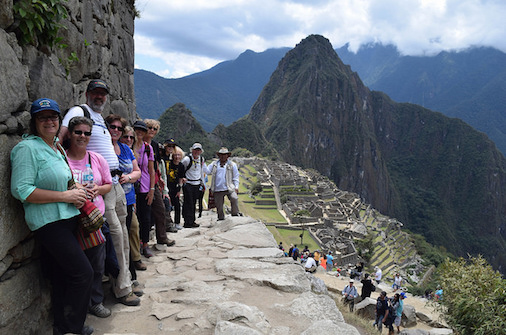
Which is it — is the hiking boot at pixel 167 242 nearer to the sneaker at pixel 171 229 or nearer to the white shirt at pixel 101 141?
the sneaker at pixel 171 229

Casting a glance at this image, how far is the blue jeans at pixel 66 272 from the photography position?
6.81 ft

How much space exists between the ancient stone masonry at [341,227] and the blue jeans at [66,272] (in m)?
19.6

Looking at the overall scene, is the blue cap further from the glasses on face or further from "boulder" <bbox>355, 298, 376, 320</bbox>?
"boulder" <bbox>355, 298, 376, 320</bbox>

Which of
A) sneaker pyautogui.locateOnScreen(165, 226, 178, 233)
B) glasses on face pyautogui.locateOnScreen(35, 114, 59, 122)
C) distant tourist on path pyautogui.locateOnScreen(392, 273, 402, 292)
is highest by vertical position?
glasses on face pyautogui.locateOnScreen(35, 114, 59, 122)

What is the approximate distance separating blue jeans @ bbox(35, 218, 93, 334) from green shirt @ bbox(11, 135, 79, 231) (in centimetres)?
8

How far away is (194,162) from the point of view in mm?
5652

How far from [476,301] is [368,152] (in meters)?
126

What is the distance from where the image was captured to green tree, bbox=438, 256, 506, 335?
5.52m

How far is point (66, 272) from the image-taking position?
7.06 ft

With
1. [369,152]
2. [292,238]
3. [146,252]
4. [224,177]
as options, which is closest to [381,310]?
[224,177]

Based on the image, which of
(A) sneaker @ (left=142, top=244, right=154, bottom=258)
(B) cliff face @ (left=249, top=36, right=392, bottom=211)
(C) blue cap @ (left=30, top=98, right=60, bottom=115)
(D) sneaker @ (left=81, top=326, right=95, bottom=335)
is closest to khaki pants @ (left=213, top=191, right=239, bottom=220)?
(A) sneaker @ (left=142, top=244, right=154, bottom=258)

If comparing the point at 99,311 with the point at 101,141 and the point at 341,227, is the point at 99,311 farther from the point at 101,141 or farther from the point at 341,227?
the point at 341,227

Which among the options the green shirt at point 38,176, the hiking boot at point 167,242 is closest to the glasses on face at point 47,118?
the green shirt at point 38,176

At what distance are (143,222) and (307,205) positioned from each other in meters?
27.6
